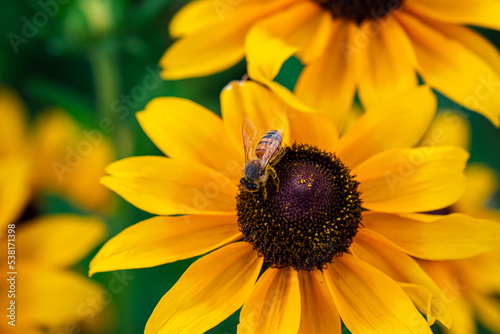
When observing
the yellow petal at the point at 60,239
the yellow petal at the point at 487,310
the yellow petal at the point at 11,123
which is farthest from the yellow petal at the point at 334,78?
the yellow petal at the point at 11,123

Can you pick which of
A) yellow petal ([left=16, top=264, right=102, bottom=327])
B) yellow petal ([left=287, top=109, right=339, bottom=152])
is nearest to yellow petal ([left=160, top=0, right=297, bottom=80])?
→ yellow petal ([left=287, top=109, right=339, bottom=152])

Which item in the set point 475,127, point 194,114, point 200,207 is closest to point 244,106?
point 194,114

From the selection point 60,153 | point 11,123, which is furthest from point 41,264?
point 11,123

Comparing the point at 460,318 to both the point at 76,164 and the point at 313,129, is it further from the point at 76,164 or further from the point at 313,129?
the point at 76,164

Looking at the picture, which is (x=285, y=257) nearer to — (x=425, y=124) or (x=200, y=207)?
(x=200, y=207)

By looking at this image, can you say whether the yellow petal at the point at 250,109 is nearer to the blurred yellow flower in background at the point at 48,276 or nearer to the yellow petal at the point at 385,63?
the yellow petal at the point at 385,63

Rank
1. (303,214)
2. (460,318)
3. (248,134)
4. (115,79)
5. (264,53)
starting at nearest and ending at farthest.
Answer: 1. (303,214)
2. (248,134)
3. (264,53)
4. (460,318)
5. (115,79)
